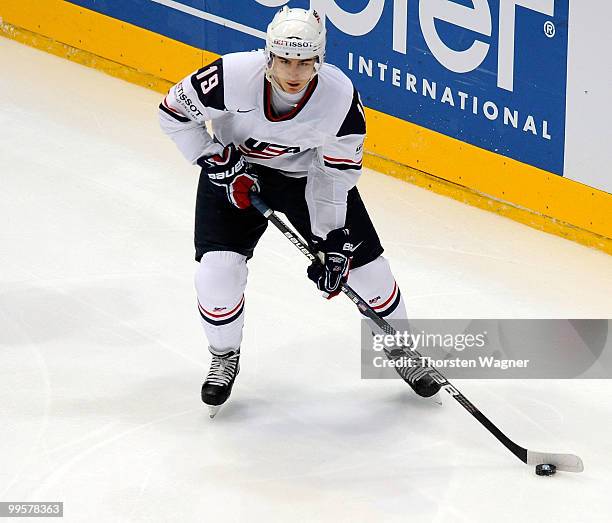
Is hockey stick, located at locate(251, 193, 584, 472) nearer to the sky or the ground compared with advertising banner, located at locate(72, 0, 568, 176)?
nearer to the ground

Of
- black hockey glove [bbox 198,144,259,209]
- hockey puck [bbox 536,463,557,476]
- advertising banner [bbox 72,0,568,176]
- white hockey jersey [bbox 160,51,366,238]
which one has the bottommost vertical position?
hockey puck [bbox 536,463,557,476]

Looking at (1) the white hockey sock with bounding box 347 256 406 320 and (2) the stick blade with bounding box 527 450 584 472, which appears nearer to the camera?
(2) the stick blade with bounding box 527 450 584 472

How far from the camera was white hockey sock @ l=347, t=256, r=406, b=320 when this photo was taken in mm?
3775

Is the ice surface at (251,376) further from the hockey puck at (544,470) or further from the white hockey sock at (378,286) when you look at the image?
the white hockey sock at (378,286)

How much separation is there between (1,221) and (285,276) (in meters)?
1.17

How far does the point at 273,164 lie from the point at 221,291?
377 millimetres

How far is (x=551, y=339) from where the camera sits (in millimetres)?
4316

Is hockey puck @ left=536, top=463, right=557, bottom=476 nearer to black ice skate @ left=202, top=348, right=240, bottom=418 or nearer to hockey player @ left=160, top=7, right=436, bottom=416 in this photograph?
hockey player @ left=160, top=7, right=436, bottom=416

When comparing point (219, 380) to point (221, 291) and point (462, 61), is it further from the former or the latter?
point (462, 61)

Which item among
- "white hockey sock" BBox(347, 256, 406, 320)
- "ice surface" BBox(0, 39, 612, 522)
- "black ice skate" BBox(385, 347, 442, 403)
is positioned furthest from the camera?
"black ice skate" BBox(385, 347, 442, 403)

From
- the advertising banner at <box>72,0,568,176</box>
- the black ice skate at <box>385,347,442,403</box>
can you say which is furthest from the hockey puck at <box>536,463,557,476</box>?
the advertising banner at <box>72,0,568,176</box>

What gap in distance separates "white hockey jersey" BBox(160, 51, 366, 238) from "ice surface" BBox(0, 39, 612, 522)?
623 mm

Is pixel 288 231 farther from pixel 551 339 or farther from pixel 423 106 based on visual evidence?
pixel 423 106

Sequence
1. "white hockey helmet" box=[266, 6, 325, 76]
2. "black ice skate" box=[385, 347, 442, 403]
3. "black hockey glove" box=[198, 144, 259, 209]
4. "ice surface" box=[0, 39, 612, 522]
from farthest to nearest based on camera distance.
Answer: "black ice skate" box=[385, 347, 442, 403] < "black hockey glove" box=[198, 144, 259, 209] < "ice surface" box=[0, 39, 612, 522] < "white hockey helmet" box=[266, 6, 325, 76]
